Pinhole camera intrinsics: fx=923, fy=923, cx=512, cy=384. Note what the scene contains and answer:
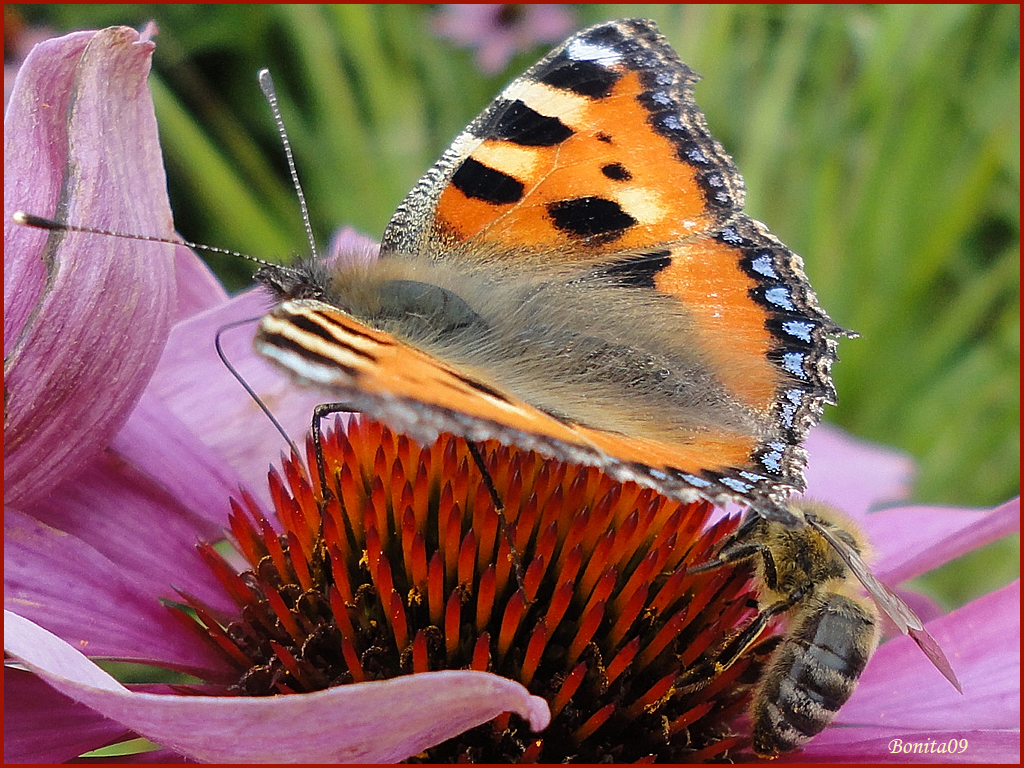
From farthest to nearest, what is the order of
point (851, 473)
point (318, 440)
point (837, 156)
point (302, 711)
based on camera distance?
point (837, 156) < point (851, 473) < point (318, 440) < point (302, 711)

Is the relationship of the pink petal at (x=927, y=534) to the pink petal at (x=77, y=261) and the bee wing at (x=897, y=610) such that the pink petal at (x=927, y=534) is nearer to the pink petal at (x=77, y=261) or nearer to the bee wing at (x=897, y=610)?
the bee wing at (x=897, y=610)

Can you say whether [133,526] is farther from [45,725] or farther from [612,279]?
[612,279]

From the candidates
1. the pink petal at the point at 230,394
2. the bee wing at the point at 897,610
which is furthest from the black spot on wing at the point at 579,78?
the bee wing at the point at 897,610

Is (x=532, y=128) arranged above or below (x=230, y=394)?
above

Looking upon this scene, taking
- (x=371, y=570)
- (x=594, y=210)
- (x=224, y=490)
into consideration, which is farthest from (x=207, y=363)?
(x=594, y=210)

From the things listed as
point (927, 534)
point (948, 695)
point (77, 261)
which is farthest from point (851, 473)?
point (77, 261)
